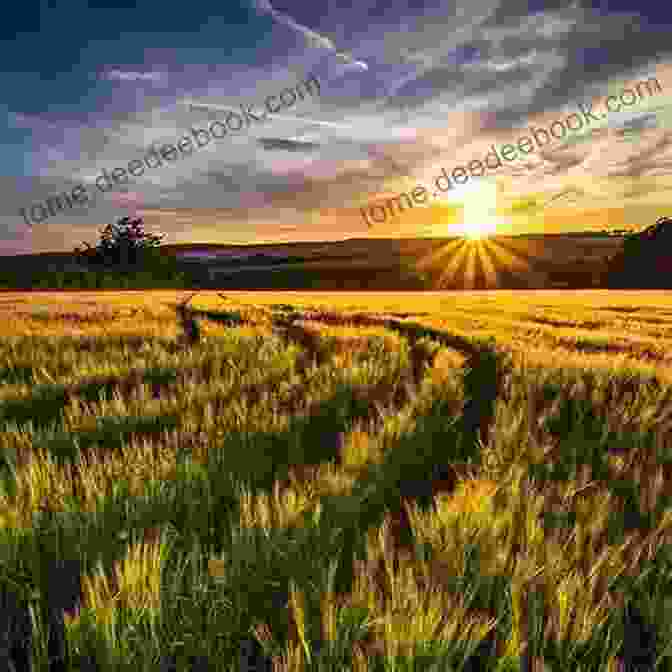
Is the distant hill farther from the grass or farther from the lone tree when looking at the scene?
the grass

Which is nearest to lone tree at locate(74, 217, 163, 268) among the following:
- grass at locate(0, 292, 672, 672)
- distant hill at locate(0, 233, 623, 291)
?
distant hill at locate(0, 233, 623, 291)

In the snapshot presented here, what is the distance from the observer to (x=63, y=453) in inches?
66.2

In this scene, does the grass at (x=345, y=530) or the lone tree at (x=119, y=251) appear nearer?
the grass at (x=345, y=530)

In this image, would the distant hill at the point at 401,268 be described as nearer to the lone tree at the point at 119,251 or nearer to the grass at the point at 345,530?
the lone tree at the point at 119,251

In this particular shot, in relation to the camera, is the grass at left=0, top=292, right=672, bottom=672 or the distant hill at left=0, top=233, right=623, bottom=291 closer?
the grass at left=0, top=292, right=672, bottom=672

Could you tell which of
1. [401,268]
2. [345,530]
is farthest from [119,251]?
[345,530]

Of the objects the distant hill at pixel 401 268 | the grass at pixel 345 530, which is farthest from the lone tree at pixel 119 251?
the grass at pixel 345 530

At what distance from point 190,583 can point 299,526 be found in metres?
0.26

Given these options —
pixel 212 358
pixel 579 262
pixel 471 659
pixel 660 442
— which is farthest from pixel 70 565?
pixel 579 262

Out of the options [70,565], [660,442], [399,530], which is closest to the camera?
[70,565]

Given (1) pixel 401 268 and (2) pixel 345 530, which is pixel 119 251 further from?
(2) pixel 345 530

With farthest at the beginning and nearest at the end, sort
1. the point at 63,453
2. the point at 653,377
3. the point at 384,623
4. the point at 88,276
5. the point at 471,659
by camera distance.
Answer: the point at 88,276 < the point at 653,377 < the point at 63,453 < the point at 471,659 < the point at 384,623

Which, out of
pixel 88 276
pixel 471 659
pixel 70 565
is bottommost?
pixel 471 659

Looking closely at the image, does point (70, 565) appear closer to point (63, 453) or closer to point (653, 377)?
point (63, 453)
